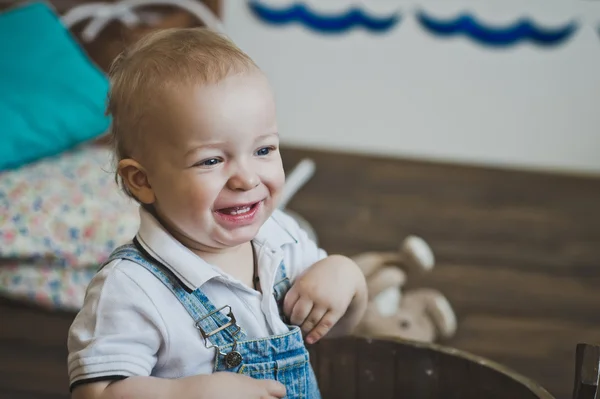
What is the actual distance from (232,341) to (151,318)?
10cm

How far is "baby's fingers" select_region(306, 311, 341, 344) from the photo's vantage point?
3.11ft

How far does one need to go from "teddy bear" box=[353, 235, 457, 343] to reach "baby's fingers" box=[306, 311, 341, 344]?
2.63ft

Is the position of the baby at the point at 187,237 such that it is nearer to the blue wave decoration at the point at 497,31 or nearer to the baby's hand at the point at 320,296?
the baby's hand at the point at 320,296

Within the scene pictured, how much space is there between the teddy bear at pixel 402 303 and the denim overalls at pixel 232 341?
2.79 ft

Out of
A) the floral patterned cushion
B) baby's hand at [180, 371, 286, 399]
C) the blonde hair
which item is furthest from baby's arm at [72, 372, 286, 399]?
the floral patterned cushion

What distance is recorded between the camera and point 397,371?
1112 mm

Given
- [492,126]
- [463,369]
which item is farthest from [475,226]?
[463,369]

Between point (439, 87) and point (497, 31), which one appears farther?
point (439, 87)

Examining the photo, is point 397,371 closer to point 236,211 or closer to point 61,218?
point 236,211

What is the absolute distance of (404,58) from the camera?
296cm

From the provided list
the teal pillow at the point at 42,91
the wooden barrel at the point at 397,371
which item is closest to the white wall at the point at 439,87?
the teal pillow at the point at 42,91

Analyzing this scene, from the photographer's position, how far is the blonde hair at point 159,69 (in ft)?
2.63

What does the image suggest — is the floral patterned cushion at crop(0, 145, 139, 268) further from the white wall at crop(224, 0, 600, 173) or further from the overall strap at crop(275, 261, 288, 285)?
the white wall at crop(224, 0, 600, 173)

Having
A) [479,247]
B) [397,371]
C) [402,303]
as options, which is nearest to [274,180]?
[397,371]
